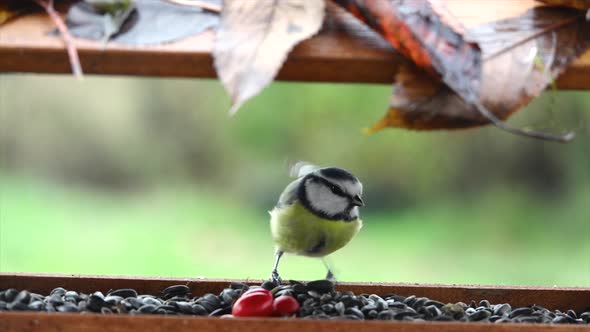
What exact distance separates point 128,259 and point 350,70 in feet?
8.60

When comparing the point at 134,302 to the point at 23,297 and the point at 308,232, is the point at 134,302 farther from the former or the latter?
the point at 308,232

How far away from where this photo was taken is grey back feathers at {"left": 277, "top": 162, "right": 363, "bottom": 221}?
5.33ft

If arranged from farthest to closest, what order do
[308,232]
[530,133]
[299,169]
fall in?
[299,169]
[308,232]
[530,133]

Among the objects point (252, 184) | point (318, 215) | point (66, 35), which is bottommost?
point (252, 184)

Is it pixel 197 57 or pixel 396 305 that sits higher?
pixel 197 57

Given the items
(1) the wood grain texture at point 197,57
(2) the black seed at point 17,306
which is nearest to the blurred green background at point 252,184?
(2) the black seed at point 17,306

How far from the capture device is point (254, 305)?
1.28 m

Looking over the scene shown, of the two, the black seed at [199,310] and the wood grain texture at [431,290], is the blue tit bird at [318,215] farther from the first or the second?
the black seed at [199,310]

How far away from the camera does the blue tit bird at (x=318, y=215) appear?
161 cm

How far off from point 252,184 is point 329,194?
7.60ft

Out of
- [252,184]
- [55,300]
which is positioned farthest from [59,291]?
[252,184]

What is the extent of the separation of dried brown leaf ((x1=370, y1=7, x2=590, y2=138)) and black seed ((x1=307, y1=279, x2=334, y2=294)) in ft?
1.45

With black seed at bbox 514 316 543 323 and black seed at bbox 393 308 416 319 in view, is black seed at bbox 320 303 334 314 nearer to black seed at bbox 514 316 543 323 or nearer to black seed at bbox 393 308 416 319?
black seed at bbox 393 308 416 319

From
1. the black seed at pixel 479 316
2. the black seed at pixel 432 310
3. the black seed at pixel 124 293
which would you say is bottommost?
the black seed at pixel 124 293
